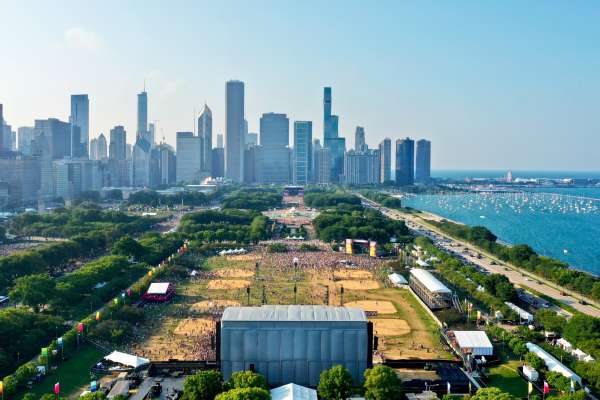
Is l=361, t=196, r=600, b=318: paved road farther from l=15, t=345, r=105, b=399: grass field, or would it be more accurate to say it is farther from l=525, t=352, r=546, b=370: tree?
l=15, t=345, r=105, b=399: grass field

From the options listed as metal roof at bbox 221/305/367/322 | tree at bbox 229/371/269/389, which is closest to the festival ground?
metal roof at bbox 221/305/367/322

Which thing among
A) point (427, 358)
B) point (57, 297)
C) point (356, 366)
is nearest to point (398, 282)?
point (427, 358)

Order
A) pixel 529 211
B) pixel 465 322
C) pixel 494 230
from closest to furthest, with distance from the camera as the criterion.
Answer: pixel 465 322 < pixel 494 230 < pixel 529 211

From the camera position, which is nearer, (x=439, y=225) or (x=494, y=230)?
(x=439, y=225)

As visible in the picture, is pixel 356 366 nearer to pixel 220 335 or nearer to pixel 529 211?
pixel 220 335

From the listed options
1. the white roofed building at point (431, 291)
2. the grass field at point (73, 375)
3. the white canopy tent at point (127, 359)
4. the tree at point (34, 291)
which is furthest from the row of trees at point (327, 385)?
the tree at point (34, 291)
